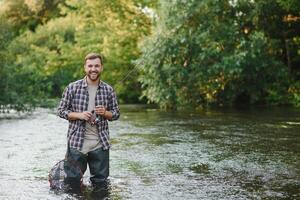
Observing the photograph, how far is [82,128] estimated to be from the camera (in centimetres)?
694

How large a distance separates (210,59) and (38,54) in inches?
593

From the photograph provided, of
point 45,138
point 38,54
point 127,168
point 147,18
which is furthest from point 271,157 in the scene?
point 38,54

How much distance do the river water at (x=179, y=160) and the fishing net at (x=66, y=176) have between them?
14 cm

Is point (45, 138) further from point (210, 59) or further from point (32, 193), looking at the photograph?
point (210, 59)

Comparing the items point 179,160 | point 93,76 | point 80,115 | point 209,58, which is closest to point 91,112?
point 80,115

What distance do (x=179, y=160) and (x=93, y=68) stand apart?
297 cm

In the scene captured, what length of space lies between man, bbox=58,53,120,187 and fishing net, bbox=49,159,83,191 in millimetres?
77

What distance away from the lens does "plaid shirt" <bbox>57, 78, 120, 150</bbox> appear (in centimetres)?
694

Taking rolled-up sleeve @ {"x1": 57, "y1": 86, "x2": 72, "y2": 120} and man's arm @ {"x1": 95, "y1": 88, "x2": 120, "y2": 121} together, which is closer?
man's arm @ {"x1": 95, "y1": 88, "x2": 120, "y2": 121}

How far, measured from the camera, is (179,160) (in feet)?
30.6

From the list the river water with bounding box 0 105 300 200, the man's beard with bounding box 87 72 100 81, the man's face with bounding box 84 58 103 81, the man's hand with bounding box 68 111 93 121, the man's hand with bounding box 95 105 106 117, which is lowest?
the river water with bounding box 0 105 300 200

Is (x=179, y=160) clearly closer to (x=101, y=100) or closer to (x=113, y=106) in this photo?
(x=113, y=106)

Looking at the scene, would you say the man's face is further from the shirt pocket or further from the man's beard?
the shirt pocket

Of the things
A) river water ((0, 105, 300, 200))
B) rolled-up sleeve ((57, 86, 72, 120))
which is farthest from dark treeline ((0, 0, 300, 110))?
rolled-up sleeve ((57, 86, 72, 120))
